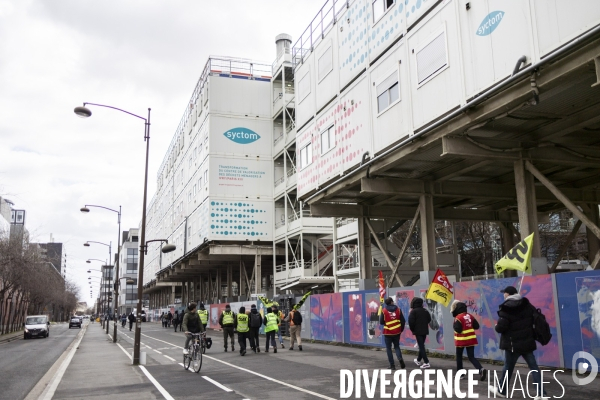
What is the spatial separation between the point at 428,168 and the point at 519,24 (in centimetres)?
723

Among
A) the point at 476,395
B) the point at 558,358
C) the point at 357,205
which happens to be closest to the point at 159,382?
the point at 476,395

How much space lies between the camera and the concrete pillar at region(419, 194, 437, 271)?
1838cm

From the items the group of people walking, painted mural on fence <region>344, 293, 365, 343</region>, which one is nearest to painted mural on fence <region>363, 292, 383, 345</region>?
painted mural on fence <region>344, 293, 365, 343</region>

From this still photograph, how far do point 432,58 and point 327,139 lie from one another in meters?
Answer: 7.55

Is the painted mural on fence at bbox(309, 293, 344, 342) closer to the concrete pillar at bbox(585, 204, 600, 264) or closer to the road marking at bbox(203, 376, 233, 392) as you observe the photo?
the concrete pillar at bbox(585, 204, 600, 264)

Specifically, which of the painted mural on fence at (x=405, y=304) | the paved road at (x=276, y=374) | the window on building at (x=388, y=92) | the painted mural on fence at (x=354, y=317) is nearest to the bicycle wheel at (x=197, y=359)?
the paved road at (x=276, y=374)

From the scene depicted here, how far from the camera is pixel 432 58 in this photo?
49.3ft

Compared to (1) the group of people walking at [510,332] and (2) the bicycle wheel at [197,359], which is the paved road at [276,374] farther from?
(1) the group of people walking at [510,332]

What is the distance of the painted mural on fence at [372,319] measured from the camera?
1972 cm

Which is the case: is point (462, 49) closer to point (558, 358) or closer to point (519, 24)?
point (519, 24)

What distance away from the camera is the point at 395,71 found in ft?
55.4

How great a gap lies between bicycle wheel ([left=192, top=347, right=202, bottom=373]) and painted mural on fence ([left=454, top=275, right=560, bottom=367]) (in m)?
7.39

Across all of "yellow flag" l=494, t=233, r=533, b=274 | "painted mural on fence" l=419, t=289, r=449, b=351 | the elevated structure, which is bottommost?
"painted mural on fence" l=419, t=289, r=449, b=351

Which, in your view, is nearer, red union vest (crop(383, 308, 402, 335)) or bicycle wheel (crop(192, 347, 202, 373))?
red union vest (crop(383, 308, 402, 335))
